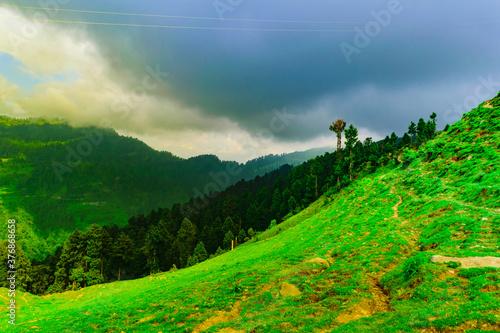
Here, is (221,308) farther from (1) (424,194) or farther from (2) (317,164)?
(2) (317,164)

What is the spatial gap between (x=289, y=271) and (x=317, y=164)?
88.6 metres

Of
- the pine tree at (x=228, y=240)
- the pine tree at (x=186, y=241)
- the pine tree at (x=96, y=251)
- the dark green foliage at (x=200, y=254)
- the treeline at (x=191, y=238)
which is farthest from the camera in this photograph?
the pine tree at (x=186, y=241)


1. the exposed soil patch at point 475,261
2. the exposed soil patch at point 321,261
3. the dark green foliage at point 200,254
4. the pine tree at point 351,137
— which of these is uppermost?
the pine tree at point 351,137

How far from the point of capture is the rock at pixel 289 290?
15821 millimetres

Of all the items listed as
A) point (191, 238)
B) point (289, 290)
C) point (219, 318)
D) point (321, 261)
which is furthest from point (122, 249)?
point (289, 290)

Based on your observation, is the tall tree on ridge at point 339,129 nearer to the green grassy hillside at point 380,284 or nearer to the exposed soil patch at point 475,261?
the green grassy hillside at point 380,284

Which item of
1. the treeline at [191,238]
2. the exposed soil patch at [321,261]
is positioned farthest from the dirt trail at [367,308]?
the treeline at [191,238]

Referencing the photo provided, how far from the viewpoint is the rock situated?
1582cm

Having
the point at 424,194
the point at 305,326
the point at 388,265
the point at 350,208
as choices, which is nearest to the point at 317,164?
the point at 350,208

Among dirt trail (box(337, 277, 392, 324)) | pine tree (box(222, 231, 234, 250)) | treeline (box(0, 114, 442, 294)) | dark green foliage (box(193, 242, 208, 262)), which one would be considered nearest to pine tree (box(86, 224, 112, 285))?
treeline (box(0, 114, 442, 294))

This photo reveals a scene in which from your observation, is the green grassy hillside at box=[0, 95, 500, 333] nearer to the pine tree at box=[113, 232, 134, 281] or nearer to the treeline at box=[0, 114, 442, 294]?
the treeline at box=[0, 114, 442, 294]

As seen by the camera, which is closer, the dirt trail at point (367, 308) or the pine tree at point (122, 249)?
the dirt trail at point (367, 308)

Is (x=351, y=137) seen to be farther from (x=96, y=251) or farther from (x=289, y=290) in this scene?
(x=96, y=251)

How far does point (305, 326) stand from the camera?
11047 millimetres
